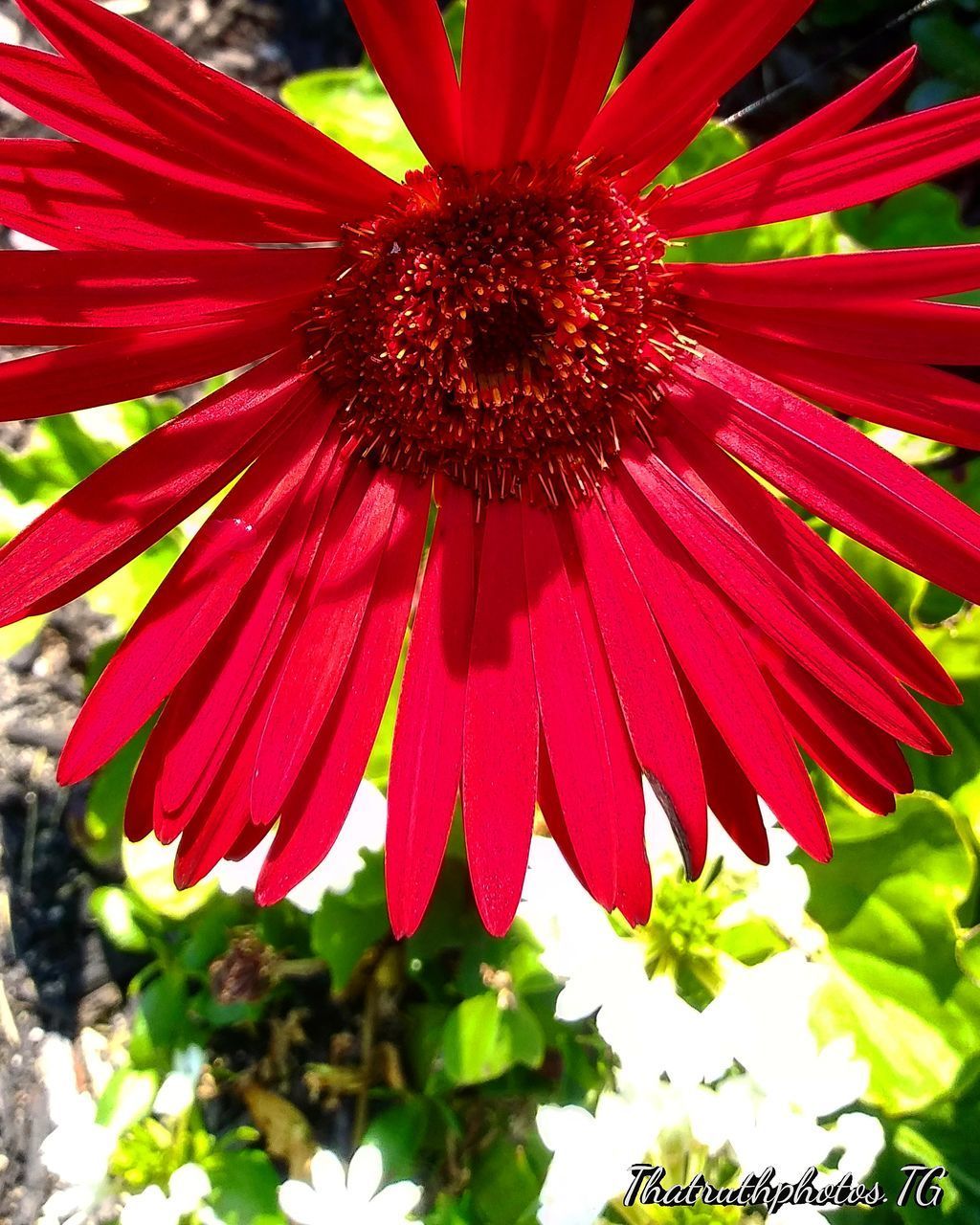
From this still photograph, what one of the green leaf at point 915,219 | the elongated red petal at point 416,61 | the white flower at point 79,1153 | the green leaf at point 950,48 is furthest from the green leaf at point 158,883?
the green leaf at point 950,48

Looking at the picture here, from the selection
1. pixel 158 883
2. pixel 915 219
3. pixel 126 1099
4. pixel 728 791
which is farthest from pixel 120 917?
pixel 915 219

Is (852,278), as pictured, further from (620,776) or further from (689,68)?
(620,776)

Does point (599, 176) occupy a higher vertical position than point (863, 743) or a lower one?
higher

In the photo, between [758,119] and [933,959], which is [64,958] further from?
[758,119]

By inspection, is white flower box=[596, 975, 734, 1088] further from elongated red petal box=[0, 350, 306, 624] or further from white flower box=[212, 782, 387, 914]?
elongated red petal box=[0, 350, 306, 624]

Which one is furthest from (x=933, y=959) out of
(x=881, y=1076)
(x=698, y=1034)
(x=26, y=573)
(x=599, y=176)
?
(x=26, y=573)

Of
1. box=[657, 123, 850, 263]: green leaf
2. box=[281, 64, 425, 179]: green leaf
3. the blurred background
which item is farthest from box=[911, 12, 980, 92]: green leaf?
box=[281, 64, 425, 179]: green leaf

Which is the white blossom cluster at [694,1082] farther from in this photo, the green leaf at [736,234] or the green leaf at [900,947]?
the green leaf at [736,234]
